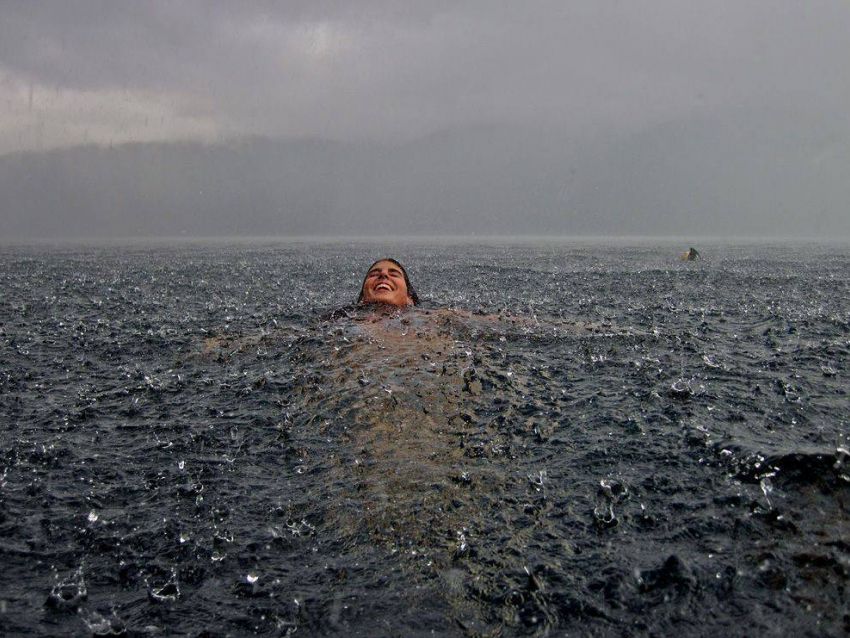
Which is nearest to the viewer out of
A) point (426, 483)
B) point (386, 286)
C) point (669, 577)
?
point (669, 577)

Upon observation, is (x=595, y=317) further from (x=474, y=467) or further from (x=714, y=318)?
(x=474, y=467)

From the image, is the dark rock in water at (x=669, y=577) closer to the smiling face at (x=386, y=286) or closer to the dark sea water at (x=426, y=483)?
the dark sea water at (x=426, y=483)

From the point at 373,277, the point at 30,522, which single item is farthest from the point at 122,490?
the point at 373,277

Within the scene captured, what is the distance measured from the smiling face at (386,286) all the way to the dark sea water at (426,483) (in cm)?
170

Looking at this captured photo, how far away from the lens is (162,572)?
3.58 m

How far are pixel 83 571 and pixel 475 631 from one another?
2446 millimetres

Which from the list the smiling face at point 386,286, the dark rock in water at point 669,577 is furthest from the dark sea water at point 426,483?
the smiling face at point 386,286

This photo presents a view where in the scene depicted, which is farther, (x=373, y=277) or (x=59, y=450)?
(x=373, y=277)

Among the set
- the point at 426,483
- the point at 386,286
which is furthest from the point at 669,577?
the point at 386,286

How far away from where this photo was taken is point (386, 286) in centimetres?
1210

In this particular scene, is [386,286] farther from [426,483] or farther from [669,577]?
[669,577]

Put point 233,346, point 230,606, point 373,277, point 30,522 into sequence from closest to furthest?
point 230,606
point 30,522
point 233,346
point 373,277

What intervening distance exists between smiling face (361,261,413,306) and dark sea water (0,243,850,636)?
1703 millimetres

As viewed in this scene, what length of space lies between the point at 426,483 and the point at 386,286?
7.79 metres
